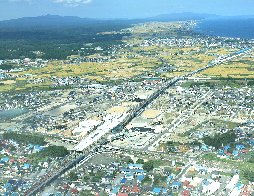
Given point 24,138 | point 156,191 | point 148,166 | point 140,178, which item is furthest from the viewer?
point 24,138

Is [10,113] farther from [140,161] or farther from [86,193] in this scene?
[86,193]

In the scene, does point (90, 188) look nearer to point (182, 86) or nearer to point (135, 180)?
point (135, 180)

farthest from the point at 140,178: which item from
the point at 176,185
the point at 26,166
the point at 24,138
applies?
the point at 24,138

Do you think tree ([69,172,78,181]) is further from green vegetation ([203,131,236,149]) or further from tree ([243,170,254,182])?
green vegetation ([203,131,236,149])

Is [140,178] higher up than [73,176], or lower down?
lower down

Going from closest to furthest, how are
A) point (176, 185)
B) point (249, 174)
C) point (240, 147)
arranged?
point (176, 185)
point (249, 174)
point (240, 147)

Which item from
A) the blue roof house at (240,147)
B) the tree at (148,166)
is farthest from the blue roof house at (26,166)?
the blue roof house at (240,147)
